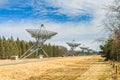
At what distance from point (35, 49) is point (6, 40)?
65.3ft

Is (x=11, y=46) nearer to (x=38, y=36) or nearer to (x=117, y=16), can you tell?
(x=38, y=36)

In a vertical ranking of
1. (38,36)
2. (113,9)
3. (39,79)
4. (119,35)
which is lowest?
(39,79)

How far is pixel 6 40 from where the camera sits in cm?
13962

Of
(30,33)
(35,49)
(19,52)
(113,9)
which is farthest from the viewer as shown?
(19,52)

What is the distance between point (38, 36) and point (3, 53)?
83.5 feet

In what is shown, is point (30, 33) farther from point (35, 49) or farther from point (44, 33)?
point (35, 49)

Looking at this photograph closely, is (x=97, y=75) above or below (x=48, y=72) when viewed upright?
below

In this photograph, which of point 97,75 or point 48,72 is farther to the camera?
point 48,72

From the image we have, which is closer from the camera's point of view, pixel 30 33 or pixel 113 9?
pixel 113 9

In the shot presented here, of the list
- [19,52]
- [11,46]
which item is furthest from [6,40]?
[19,52]

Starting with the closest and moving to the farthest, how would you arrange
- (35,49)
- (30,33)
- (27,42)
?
(30,33), (35,49), (27,42)

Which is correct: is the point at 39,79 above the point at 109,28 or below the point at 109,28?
below

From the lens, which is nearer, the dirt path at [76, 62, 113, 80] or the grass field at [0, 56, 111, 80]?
A: the dirt path at [76, 62, 113, 80]

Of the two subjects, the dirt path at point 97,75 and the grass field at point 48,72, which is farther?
the grass field at point 48,72
